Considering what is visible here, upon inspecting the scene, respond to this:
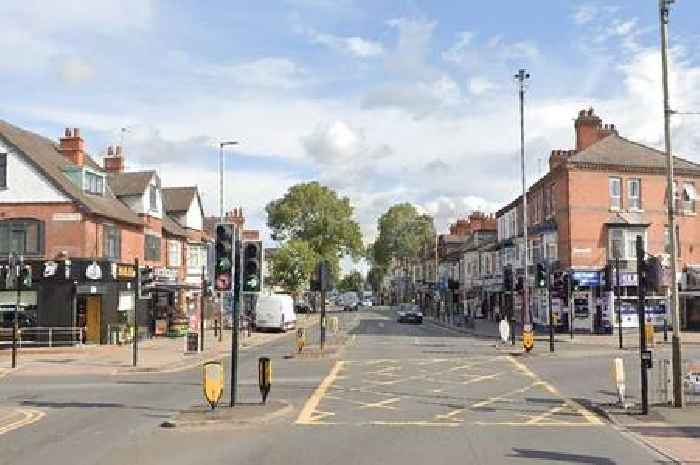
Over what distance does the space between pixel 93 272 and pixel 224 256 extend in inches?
956

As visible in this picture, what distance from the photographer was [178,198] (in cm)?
5903

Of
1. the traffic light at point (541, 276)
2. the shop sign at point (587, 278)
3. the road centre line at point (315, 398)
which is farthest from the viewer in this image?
the shop sign at point (587, 278)

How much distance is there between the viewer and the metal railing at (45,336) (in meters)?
37.9

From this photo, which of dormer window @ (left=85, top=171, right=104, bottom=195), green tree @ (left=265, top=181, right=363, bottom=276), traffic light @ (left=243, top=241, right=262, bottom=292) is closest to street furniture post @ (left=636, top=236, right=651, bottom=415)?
traffic light @ (left=243, top=241, right=262, bottom=292)

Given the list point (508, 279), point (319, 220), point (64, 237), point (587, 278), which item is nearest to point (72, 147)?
point (64, 237)

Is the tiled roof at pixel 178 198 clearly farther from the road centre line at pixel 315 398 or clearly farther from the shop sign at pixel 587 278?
the road centre line at pixel 315 398

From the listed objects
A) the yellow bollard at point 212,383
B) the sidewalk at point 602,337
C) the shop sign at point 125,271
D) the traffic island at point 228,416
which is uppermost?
the shop sign at point 125,271

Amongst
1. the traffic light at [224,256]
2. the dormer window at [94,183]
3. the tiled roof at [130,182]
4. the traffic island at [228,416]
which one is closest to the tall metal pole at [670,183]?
the traffic island at [228,416]

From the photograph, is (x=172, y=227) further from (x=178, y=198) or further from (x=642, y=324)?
(x=642, y=324)

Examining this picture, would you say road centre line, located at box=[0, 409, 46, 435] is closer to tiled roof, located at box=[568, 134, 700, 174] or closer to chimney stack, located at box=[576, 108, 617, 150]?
tiled roof, located at box=[568, 134, 700, 174]

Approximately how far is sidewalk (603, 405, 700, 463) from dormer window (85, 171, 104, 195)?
32935 millimetres

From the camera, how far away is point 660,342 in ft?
128

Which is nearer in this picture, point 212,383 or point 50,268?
point 212,383

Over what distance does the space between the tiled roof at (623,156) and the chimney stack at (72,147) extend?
89.9 feet
